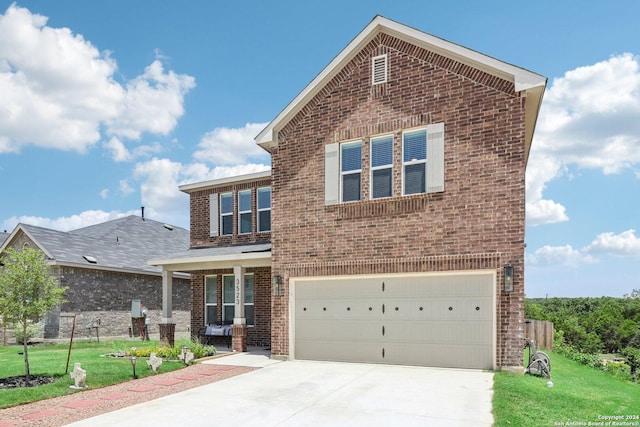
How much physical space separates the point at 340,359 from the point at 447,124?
6.55 m

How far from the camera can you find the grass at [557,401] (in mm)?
6773

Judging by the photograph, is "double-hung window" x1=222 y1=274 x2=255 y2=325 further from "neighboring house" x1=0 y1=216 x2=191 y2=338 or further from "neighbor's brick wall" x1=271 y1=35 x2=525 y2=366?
"neighboring house" x1=0 y1=216 x2=191 y2=338

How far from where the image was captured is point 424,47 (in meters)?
12.0

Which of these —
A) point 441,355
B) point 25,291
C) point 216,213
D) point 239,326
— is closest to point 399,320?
point 441,355

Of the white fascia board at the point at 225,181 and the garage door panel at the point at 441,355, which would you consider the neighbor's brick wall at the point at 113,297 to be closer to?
the white fascia board at the point at 225,181

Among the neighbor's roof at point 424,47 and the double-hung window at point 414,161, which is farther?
the double-hung window at point 414,161

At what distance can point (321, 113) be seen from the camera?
43.7 ft

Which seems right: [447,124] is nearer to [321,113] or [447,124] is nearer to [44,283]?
[321,113]

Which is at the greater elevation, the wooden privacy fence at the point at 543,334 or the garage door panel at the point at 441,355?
the garage door panel at the point at 441,355

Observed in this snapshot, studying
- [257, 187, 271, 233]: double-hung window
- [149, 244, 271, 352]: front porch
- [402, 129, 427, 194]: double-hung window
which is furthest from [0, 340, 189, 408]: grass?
[402, 129, 427, 194]: double-hung window

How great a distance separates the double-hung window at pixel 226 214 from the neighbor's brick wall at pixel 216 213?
172 mm

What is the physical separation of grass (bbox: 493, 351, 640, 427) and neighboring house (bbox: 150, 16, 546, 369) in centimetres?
128

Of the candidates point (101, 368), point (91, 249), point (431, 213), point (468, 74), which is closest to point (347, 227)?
point (431, 213)

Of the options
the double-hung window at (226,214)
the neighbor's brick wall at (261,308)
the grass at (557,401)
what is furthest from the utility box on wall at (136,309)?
the grass at (557,401)
